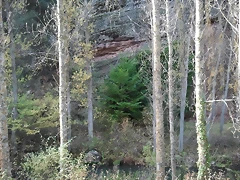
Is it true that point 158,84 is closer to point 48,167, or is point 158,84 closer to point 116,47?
point 48,167

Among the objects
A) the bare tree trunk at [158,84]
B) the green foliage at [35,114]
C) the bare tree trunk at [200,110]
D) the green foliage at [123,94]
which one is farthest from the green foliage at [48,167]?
the green foliage at [123,94]

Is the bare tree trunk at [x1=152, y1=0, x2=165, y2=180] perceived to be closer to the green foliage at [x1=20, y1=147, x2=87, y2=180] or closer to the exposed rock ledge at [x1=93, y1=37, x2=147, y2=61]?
the green foliage at [x1=20, y1=147, x2=87, y2=180]

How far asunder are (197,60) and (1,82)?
507 cm

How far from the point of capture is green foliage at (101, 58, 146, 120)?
16.3m

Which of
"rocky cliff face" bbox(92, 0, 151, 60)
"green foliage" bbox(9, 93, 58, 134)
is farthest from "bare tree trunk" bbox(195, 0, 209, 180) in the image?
"rocky cliff face" bbox(92, 0, 151, 60)

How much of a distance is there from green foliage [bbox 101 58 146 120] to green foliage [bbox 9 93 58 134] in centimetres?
333

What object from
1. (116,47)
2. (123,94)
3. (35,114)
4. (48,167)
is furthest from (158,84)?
(116,47)

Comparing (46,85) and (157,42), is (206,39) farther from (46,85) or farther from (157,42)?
(46,85)

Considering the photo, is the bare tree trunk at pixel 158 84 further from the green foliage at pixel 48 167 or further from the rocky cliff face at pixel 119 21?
the rocky cliff face at pixel 119 21

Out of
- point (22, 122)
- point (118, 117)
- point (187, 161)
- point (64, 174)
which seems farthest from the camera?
point (118, 117)

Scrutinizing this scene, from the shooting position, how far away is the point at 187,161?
1449cm

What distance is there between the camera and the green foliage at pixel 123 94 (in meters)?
16.3

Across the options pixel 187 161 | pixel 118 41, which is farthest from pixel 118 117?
pixel 118 41

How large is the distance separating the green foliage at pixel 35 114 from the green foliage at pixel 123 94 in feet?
10.9
